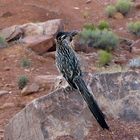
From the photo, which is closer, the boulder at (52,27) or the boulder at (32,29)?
the boulder at (52,27)

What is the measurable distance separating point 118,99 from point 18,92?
9.78ft

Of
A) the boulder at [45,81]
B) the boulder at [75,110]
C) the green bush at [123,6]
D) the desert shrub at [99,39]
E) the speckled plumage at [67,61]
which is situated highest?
the speckled plumage at [67,61]

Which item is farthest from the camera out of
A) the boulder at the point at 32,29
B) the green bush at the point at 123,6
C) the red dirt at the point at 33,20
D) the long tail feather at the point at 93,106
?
the green bush at the point at 123,6

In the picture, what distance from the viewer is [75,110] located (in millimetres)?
6672

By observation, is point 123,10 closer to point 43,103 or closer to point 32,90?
point 32,90

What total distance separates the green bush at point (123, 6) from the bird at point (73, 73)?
8955 mm

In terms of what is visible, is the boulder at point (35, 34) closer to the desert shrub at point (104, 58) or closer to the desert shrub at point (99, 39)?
the desert shrub at point (99, 39)

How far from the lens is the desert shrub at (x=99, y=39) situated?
13.0 meters

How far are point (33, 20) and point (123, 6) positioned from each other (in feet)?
9.02

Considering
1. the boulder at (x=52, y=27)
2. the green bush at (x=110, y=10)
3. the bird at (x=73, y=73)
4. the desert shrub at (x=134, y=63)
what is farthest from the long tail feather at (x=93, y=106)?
the green bush at (x=110, y=10)

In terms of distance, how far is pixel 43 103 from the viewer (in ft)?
21.9

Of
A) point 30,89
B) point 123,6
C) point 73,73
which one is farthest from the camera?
point 123,6

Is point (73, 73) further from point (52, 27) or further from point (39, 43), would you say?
point (52, 27)

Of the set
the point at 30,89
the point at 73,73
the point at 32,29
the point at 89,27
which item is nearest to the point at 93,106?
the point at 73,73
